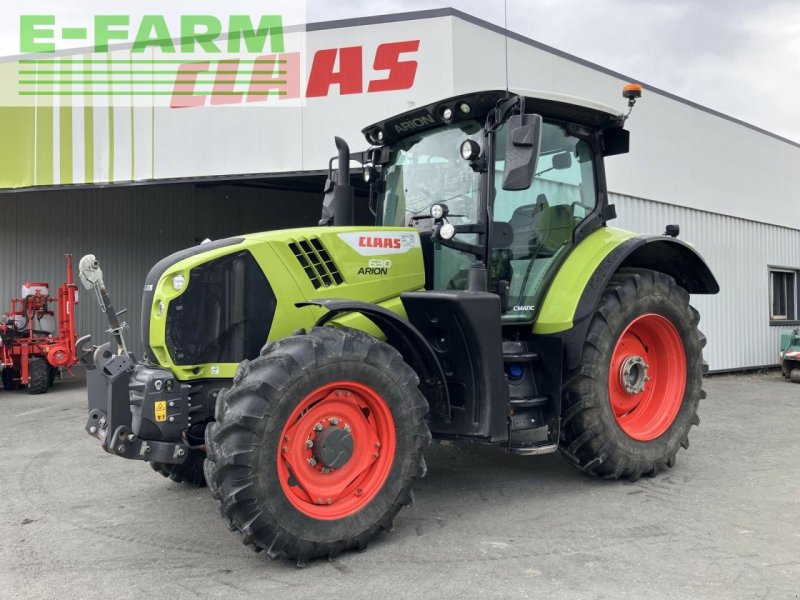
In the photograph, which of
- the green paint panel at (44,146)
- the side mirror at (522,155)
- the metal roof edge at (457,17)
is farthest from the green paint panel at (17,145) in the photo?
the side mirror at (522,155)

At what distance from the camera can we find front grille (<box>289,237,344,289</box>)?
13.5 ft

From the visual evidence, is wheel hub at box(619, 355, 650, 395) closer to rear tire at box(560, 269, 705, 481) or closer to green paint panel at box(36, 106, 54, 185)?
rear tire at box(560, 269, 705, 481)

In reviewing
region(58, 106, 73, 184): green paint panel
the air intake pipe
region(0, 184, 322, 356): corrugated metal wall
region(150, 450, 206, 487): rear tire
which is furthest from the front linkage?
region(0, 184, 322, 356): corrugated metal wall

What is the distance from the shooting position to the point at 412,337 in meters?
3.99

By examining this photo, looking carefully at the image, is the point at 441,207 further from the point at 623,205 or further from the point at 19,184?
the point at 19,184

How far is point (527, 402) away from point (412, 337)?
1006mm

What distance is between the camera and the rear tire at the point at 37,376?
11.2 meters

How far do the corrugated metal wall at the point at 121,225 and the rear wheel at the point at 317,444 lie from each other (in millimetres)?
11712

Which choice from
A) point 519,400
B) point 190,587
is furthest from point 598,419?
point 190,587

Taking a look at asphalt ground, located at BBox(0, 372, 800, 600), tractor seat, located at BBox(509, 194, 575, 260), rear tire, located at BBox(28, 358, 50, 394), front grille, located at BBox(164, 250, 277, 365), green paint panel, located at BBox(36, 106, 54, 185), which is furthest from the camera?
green paint panel, located at BBox(36, 106, 54, 185)

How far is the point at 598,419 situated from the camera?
4617 millimetres

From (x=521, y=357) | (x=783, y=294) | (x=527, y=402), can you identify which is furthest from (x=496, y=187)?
(x=783, y=294)

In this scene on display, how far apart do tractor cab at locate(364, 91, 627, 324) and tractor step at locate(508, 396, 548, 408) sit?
0.57 metres

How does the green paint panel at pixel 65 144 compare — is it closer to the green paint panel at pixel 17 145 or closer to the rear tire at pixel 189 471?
the green paint panel at pixel 17 145
